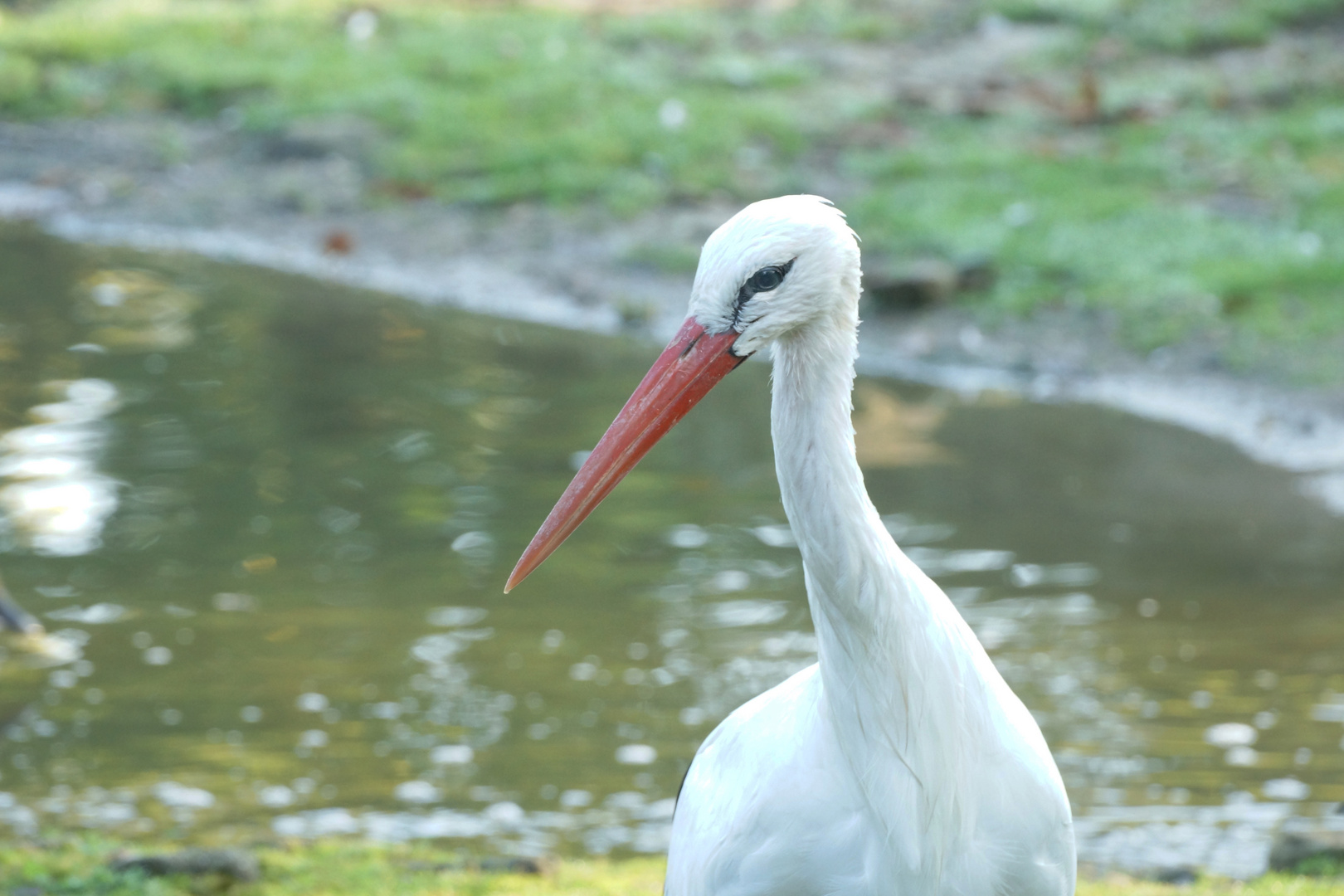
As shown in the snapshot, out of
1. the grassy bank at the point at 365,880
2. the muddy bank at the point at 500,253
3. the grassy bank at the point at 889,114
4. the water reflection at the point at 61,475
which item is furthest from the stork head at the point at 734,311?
the grassy bank at the point at 889,114

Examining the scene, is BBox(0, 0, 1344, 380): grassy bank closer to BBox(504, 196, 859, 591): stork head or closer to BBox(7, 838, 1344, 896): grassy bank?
BBox(7, 838, 1344, 896): grassy bank

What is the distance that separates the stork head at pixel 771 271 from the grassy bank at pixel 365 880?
6.32ft

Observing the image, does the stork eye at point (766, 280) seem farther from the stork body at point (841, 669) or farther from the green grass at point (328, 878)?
the green grass at point (328, 878)

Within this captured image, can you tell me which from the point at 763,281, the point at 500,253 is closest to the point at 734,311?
the point at 763,281

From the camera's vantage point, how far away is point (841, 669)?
2908 mm

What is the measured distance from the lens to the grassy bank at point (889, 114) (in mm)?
9969

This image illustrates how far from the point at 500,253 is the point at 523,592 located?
4850 mm

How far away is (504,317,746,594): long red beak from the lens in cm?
283

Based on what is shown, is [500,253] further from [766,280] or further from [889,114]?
[766,280]

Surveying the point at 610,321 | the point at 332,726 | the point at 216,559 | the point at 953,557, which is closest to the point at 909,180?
the point at 610,321

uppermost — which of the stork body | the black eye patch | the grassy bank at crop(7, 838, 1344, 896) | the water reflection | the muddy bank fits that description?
the muddy bank

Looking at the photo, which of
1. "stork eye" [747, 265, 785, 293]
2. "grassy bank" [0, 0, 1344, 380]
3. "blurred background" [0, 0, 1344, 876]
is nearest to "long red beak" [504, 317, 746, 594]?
"stork eye" [747, 265, 785, 293]

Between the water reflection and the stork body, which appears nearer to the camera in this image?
the stork body

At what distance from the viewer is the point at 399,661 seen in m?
6.04
